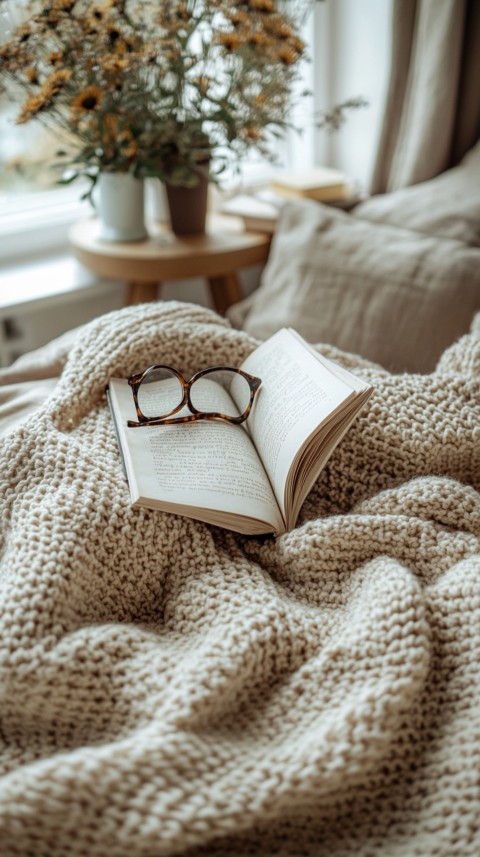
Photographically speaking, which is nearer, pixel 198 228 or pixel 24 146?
pixel 198 228

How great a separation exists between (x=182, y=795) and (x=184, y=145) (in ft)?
3.80

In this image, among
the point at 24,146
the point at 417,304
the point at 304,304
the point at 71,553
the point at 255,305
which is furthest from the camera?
the point at 24,146

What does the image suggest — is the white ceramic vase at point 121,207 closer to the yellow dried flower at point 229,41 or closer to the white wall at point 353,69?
the yellow dried flower at point 229,41

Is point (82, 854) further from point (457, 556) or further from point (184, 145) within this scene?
point (184, 145)

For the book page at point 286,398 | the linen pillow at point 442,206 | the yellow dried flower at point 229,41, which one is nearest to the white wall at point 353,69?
the linen pillow at point 442,206

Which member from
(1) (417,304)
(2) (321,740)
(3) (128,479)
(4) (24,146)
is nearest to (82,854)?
(2) (321,740)

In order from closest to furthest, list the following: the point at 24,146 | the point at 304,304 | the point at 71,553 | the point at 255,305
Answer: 1. the point at 71,553
2. the point at 304,304
3. the point at 255,305
4. the point at 24,146

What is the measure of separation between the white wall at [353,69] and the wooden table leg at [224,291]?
1.46ft

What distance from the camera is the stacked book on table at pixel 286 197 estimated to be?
5.16 ft

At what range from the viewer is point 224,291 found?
5.31 feet

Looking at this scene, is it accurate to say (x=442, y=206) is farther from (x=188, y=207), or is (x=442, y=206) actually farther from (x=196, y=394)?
(x=196, y=394)

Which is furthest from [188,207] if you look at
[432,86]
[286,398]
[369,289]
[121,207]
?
[286,398]

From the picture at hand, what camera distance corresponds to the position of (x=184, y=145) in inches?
52.4

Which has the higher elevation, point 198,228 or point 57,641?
point 198,228
